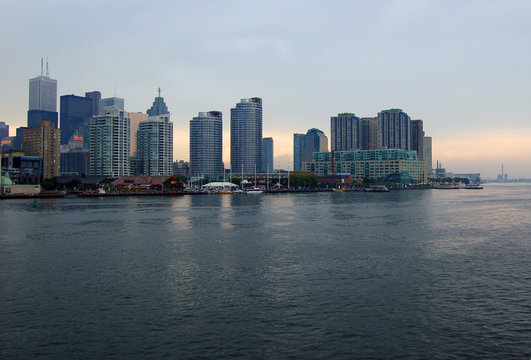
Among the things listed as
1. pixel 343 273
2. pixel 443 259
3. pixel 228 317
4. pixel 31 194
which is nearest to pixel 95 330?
pixel 228 317

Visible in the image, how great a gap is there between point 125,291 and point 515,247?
43332 millimetres

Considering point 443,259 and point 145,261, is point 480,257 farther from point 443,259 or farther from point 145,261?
point 145,261

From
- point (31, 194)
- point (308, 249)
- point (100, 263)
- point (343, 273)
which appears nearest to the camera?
point (343, 273)

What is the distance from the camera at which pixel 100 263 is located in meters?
43.3

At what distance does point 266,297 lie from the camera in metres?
31.8

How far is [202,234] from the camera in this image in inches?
2549

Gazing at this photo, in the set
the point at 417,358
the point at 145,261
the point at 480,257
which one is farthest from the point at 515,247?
the point at 145,261

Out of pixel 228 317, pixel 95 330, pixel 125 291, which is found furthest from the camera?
pixel 125 291

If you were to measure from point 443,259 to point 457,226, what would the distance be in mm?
31937

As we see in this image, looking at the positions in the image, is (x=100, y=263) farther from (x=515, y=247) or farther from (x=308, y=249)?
(x=515, y=247)

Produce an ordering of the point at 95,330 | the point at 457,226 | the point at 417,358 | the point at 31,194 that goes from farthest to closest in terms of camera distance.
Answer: the point at 31,194, the point at 457,226, the point at 95,330, the point at 417,358

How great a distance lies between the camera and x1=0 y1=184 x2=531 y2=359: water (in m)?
23.7

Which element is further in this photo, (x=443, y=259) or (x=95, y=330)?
(x=443, y=259)

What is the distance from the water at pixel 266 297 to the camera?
932 inches
